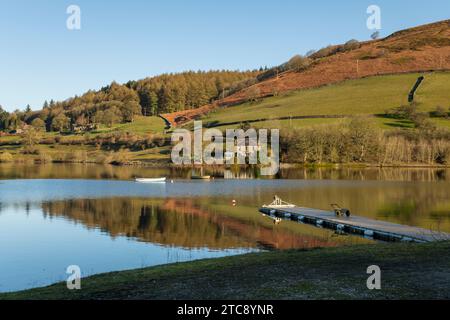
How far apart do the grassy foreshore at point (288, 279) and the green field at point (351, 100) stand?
124 meters

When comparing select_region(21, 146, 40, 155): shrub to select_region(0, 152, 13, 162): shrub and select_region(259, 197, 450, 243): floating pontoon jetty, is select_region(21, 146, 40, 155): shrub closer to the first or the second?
select_region(0, 152, 13, 162): shrub

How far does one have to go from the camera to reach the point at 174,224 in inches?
1796

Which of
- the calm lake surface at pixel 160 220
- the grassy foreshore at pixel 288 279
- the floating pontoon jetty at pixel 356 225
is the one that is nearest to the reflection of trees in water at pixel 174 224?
the calm lake surface at pixel 160 220

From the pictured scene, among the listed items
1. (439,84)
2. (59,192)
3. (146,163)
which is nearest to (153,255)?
(59,192)

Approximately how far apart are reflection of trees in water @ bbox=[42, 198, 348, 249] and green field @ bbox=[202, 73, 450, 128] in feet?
307

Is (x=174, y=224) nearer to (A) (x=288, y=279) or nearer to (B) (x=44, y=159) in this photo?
(A) (x=288, y=279)

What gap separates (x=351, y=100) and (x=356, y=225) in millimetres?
128778

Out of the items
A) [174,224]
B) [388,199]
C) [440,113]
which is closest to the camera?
[174,224]

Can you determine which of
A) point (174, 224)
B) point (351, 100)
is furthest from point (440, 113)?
point (174, 224)

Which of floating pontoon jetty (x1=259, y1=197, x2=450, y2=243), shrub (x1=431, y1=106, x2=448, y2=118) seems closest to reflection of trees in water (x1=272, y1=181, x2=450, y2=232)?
floating pontoon jetty (x1=259, y1=197, x2=450, y2=243)

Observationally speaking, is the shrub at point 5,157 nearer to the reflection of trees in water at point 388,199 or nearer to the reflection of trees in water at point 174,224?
the reflection of trees in water at point 174,224

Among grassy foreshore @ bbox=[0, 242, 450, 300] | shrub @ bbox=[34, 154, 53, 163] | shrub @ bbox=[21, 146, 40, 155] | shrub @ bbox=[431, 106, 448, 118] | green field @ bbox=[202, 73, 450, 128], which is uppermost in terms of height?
green field @ bbox=[202, 73, 450, 128]

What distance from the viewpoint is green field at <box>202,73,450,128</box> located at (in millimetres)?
150000
